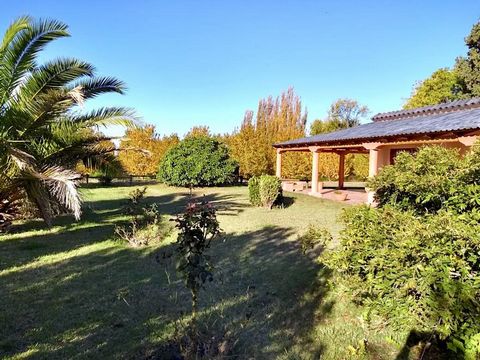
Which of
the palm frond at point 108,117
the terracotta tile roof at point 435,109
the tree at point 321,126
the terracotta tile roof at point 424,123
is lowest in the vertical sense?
the palm frond at point 108,117

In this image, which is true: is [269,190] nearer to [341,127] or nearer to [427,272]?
[427,272]

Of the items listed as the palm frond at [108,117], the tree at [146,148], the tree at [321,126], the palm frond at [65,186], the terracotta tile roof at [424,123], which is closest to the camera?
the palm frond at [65,186]

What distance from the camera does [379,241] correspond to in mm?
3725

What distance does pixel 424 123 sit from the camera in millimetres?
12383

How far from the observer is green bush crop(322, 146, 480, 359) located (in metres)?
2.73

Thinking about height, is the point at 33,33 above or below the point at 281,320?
above

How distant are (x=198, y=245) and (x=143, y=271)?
10.4 feet

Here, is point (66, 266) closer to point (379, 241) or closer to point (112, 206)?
point (379, 241)

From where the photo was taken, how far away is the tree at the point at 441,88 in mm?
28984

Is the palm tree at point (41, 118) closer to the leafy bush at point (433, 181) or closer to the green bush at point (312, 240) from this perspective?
the green bush at point (312, 240)

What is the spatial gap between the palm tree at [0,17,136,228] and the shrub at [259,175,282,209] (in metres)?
5.51

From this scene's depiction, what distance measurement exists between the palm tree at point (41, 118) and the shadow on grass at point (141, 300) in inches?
52.4

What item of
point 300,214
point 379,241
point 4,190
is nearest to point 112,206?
point 4,190

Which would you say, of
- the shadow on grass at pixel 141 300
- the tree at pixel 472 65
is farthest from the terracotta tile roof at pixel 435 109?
the tree at pixel 472 65
